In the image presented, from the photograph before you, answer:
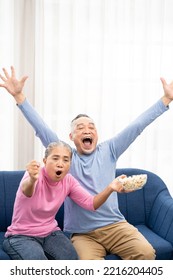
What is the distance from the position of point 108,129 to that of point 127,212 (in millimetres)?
777

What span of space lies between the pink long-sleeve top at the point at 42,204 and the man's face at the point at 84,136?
0.78ft

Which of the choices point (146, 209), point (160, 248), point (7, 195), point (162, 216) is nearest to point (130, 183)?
point (160, 248)

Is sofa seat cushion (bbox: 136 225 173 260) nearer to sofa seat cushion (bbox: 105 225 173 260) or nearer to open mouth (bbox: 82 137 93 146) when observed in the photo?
sofa seat cushion (bbox: 105 225 173 260)

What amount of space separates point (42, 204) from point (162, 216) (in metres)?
0.84

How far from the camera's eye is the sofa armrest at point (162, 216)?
103 inches

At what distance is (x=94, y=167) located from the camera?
8.23 feet

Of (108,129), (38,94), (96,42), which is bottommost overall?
(108,129)

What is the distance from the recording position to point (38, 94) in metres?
A: 3.34

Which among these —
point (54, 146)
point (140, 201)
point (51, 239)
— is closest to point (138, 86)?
point (140, 201)

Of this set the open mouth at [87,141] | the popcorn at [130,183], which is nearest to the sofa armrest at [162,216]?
the popcorn at [130,183]

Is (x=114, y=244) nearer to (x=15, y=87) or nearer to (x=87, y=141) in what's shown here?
(x=87, y=141)

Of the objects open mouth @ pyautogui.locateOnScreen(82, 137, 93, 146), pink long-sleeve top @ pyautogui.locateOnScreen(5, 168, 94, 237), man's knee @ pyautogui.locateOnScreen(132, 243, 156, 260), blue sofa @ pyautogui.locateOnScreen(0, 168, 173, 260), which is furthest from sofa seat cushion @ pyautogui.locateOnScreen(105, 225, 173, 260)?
open mouth @ pyautogui.locateOnScreen(82, 137, 93, 146)

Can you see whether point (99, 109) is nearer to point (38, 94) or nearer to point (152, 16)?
point (38, 94)
